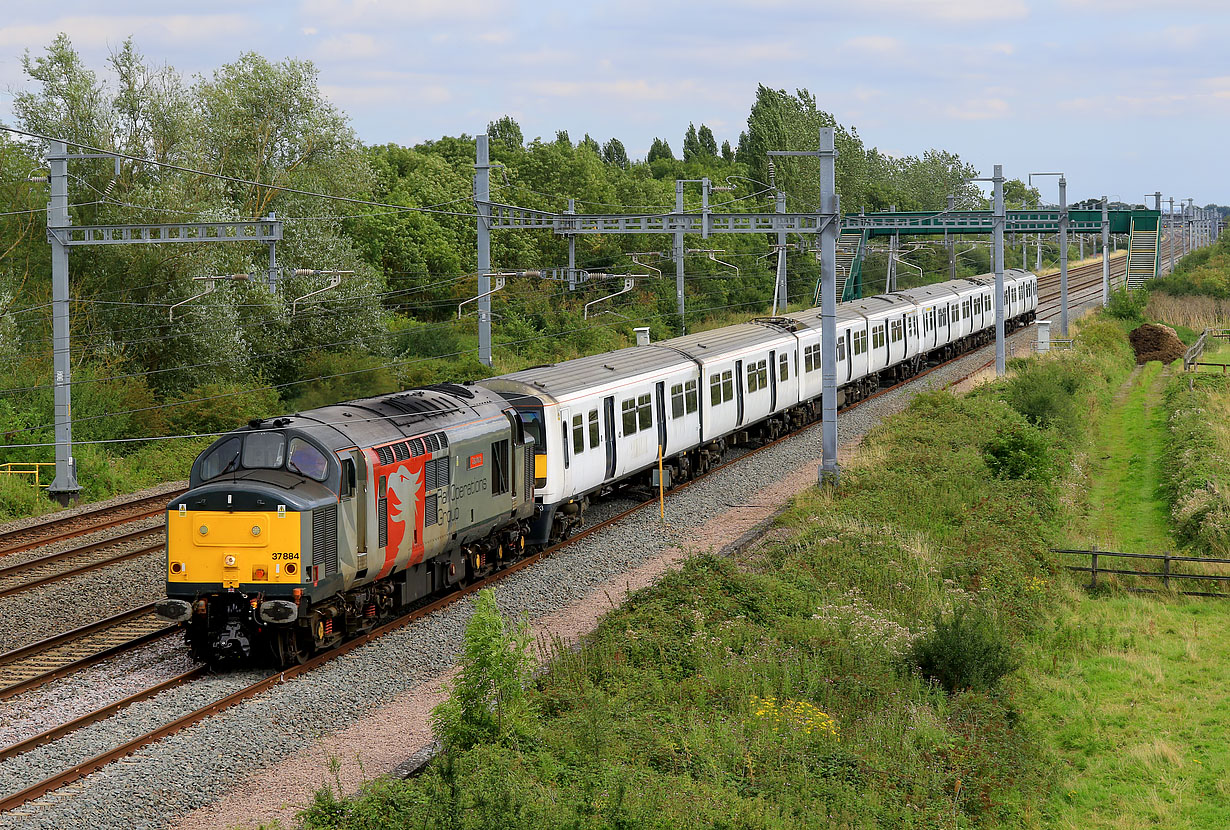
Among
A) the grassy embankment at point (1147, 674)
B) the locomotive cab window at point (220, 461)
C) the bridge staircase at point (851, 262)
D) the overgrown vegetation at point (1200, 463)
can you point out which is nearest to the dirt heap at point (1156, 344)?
the overgrown vegetation at point (1200, 463)

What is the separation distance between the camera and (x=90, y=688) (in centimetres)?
1580

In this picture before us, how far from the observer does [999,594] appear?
2175 cm

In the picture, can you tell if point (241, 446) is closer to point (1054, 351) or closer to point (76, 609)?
point (76, 609)

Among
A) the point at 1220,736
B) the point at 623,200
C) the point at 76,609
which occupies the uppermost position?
the point at 623,200

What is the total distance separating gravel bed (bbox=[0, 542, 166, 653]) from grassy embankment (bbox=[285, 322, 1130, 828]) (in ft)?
26.3

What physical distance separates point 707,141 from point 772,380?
9601 centimetres

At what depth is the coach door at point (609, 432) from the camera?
84.4 feet

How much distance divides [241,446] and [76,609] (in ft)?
18.5

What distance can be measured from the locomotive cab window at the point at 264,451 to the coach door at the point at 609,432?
10.3 m

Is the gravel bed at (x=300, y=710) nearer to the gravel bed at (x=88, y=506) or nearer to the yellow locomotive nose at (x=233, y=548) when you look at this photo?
the yellow locomotive nose at (x=233, y=548)

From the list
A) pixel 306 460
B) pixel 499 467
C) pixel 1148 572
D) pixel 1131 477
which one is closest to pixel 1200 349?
pixel 1131 477

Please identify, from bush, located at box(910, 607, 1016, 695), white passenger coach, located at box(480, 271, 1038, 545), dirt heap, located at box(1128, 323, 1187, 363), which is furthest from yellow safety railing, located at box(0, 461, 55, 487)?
dirt heap, located at box(1128, 323, 1187, 363)

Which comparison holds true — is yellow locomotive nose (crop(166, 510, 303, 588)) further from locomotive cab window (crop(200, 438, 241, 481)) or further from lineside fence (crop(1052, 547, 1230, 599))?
lineside fence (crop(1052, 547, 1230, 599))

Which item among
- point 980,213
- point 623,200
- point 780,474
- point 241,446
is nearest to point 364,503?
point 241,446
